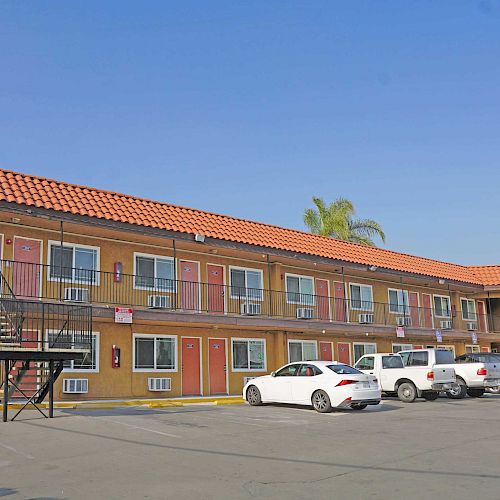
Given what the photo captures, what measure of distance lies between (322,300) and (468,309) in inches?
552

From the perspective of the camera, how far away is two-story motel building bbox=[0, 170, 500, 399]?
20.2 meters

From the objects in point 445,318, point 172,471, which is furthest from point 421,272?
point 172,471

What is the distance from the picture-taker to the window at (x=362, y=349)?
31.6 meters

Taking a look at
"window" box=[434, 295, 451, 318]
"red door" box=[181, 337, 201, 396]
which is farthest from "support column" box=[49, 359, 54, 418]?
"window" box=[434, 295, 451, 318]

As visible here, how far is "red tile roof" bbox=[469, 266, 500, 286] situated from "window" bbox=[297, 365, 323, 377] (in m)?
22.8

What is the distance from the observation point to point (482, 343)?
131 ft

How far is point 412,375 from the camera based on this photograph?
2167 centimetres

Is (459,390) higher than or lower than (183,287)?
lower

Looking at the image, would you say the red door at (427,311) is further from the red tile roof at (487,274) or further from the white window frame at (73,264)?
the white window frame at (73,264)

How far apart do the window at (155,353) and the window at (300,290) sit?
6.28m

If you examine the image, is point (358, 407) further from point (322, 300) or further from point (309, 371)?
point (322, 300)

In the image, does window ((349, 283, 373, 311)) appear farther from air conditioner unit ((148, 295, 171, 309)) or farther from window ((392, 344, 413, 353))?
air conditioner unit ((148, 295, 171, 309))

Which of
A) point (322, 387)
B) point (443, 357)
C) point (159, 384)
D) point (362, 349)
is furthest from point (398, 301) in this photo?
point (322, 387)

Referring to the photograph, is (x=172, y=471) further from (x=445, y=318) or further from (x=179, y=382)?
(x=445, y=318)
